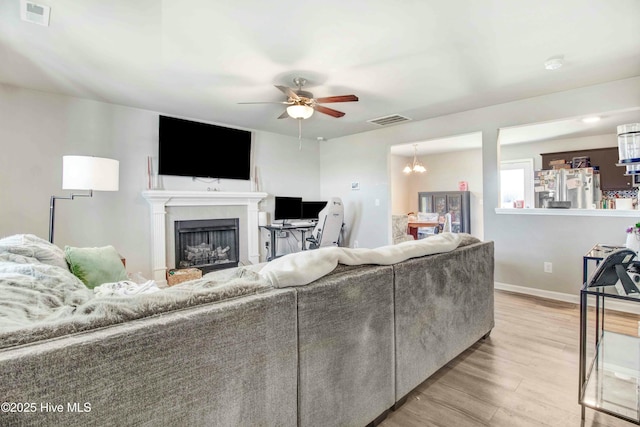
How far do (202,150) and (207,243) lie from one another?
1419 mm

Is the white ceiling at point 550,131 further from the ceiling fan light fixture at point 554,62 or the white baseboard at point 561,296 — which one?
the white baseboard at point 561,296

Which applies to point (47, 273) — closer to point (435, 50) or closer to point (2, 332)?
point (2, 332)

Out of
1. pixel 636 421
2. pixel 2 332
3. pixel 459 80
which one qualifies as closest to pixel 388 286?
pixel 636 421

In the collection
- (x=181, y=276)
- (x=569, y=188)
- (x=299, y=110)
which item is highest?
(x=299, y=110)

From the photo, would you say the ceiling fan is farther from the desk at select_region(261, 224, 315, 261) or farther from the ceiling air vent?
the desk at select_region(261, 224, 315, 261)

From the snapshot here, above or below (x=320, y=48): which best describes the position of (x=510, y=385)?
below

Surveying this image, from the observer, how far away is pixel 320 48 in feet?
8.23

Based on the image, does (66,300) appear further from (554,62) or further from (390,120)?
(390,120)

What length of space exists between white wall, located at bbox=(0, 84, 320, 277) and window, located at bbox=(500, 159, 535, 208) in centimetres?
601

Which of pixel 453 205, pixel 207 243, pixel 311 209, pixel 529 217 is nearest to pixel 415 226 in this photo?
pixel 453 205

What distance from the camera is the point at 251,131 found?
5.25 m

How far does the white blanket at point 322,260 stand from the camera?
3.92 feet

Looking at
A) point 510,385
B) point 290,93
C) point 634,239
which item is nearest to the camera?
point 510,385

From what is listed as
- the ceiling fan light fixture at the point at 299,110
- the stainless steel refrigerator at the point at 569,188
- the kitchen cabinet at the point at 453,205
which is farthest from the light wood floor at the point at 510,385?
the kitchen cabinet at the point at 453,205
